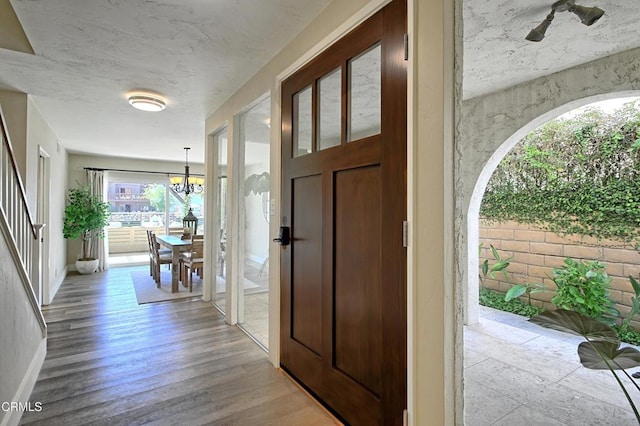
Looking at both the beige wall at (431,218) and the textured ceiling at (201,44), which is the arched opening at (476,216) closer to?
the textured ceiling at (201,44)

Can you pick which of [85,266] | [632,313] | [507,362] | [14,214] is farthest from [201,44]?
[85,266]

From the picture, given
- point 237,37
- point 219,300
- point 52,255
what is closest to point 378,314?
point 237,37

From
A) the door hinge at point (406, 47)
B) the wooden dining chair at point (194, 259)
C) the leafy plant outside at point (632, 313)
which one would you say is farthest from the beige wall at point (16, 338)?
the leafy plant outside at point (632, 313)

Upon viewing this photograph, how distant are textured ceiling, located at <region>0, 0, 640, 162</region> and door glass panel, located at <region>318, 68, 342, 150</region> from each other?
42 centimetres

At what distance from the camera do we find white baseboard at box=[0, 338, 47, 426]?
5.46 feet

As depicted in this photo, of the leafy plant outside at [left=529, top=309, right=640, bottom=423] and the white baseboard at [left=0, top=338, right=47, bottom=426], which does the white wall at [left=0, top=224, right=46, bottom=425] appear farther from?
the leafy plant outside at [left=529, top=309, right=640, bottom=423]

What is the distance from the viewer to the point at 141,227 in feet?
25.5

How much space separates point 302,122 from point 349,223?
0.86 metres

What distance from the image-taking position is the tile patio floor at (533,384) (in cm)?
158

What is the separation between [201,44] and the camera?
2.28m

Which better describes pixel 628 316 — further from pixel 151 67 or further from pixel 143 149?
pixel 143 149

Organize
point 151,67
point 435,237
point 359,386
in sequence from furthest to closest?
point 151,67 < point 359,386 < point 435,237

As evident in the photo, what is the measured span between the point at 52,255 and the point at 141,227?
320 centimetres

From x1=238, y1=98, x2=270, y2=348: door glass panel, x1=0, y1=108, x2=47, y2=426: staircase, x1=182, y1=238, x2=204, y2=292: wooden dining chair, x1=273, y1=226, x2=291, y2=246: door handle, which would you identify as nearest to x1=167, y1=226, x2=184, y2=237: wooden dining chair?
x1=182, y1=238, x2=204, y2=292: wooden dining chair
